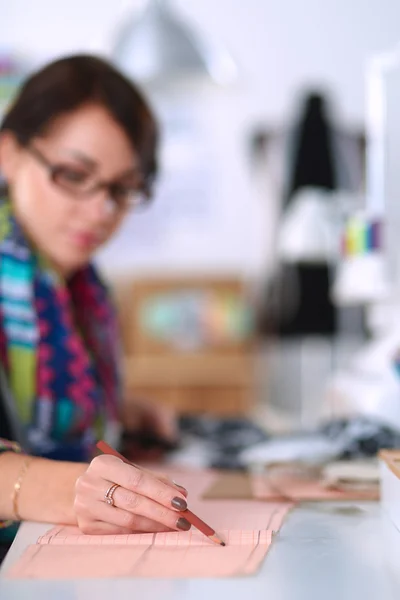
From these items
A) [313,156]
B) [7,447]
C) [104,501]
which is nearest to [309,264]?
[313,156]

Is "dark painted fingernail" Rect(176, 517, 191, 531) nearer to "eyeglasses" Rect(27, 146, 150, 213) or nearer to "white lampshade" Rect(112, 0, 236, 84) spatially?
"eyeglasses" Rect(27, 146, 150, 213)

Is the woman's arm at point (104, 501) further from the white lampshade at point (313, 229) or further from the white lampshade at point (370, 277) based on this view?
the white lampshade at point (313, 229)

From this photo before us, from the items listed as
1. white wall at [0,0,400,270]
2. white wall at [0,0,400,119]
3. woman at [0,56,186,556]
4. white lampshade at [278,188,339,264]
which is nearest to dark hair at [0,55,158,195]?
woman at [0,56,186,556]

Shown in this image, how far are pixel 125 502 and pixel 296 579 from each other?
0.19 meters

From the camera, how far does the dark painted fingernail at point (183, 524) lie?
686mm

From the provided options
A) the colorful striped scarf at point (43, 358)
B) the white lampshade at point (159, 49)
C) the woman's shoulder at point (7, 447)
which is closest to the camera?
the woman's shoulder at point (7, 447)

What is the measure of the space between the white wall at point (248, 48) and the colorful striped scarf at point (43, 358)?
268 centimetres

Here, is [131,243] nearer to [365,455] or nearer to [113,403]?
[113,403]

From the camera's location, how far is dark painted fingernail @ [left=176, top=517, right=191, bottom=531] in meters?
0.69

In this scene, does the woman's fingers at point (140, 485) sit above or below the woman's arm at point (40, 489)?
above

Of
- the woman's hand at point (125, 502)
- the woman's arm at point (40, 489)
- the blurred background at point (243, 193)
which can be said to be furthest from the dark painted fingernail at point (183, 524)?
the blurred background at point (243, 193)

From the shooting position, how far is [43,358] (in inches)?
46.6

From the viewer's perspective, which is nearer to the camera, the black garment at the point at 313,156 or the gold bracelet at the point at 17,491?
the gold bracelet at the point at 17,491

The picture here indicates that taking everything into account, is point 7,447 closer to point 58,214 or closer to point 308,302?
point 58,214
